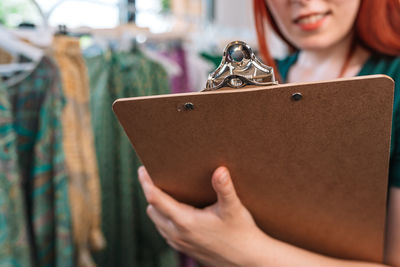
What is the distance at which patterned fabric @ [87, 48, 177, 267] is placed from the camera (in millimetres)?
891

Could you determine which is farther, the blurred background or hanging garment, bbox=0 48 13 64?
hanging garment, bbox=0 48 13 64

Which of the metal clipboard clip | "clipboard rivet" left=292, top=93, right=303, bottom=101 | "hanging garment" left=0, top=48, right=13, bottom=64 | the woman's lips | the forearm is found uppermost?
the woman's lips

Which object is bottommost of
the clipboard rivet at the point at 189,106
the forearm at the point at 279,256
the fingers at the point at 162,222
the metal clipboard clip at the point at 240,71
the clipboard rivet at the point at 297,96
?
the forearm at the point at 279,256

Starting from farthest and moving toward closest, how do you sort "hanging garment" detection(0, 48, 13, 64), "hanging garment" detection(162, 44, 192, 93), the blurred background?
1. "hanging garment" detection(162, 44, 192, 93)
2. "hanging garment" detection(0, 48, 13, 64)
3. the blurred background

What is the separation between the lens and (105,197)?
886 millimetres

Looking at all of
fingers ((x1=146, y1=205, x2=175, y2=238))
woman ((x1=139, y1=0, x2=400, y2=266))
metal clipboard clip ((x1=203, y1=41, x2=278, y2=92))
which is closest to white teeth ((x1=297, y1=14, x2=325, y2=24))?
woman ((x1=139, y1=0, x2=400, y2=266))

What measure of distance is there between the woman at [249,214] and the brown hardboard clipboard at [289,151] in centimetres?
2

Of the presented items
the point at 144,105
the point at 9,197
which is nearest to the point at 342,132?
the point at 144,105

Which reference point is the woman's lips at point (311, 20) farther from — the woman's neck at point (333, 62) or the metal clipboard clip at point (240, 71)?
the metal clipboard clip at point (240, 71)

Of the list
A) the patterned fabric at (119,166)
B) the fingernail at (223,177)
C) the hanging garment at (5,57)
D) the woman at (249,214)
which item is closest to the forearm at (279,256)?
the woman at (249,214)

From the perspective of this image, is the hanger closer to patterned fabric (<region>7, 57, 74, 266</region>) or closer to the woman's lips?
patterned fabric (<region>7, 57, 74, 266</region>)

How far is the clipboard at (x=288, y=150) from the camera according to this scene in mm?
311

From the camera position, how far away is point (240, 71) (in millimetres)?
331

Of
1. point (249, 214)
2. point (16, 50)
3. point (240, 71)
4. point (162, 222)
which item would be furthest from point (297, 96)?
point (16, 50)
